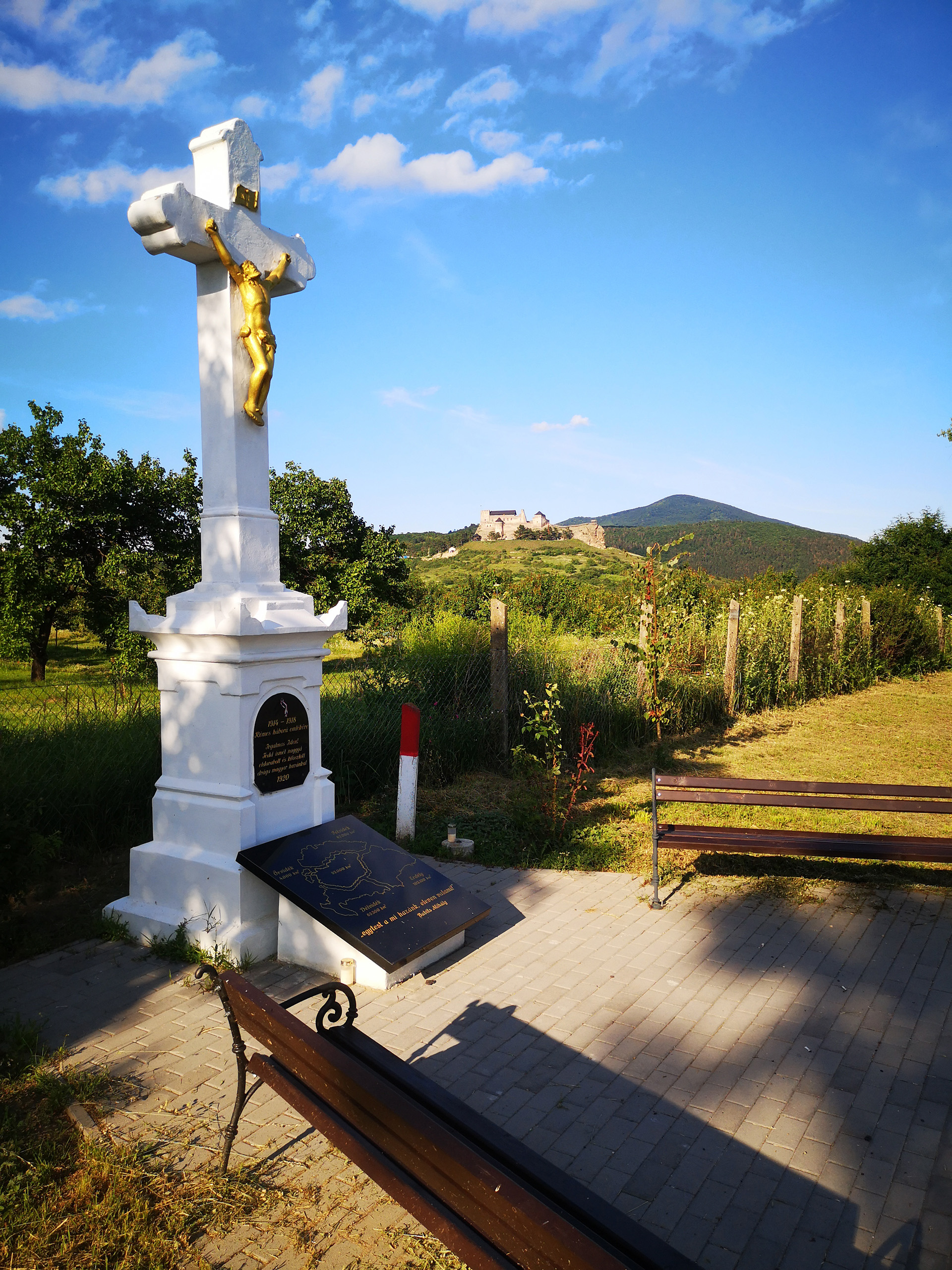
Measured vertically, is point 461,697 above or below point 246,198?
below

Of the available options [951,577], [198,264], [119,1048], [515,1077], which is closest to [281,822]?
[119,1048]

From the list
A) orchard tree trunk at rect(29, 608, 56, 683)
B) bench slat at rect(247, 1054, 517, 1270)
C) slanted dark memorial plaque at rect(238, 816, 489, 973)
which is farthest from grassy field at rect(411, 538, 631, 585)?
bench slat at rect(247, 1054, 517, 1270)

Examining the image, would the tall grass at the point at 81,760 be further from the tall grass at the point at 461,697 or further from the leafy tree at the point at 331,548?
the leafy tree at the point at 331,548

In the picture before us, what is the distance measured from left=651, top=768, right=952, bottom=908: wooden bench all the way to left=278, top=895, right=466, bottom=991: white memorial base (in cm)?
176

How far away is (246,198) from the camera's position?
14.4 feet

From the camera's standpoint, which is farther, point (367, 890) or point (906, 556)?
point (906, 556)

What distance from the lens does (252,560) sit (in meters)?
4.41

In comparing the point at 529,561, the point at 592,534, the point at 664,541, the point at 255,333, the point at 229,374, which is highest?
the point at 592,534

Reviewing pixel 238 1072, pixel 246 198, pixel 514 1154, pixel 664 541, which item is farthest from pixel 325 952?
pixel 664 541

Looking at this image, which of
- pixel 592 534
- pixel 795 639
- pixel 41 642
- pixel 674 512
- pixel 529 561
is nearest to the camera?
pixel 795 639

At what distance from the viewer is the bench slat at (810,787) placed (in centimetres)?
498

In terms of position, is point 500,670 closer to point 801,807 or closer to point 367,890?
point 801,807

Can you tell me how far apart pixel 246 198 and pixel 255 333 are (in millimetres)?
799

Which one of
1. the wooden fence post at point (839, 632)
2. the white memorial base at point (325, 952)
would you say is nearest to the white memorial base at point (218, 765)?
the white memorial base at point (325, 952)
